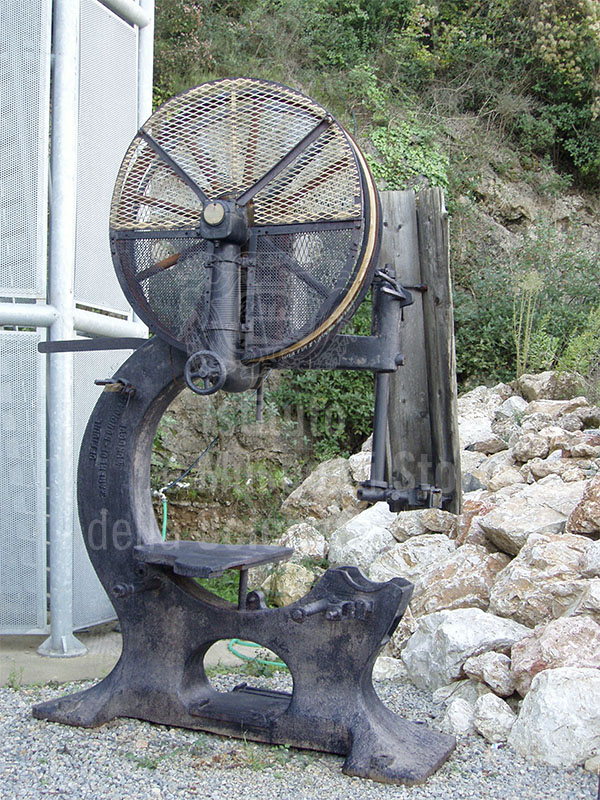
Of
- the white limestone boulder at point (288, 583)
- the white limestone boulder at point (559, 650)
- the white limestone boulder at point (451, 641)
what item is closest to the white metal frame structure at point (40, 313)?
the white limestone boulder at point (288, 583)

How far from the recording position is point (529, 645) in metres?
3.26

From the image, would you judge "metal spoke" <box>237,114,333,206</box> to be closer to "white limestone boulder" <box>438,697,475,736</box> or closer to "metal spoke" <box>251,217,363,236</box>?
"metal spoke" <box>251,217,363,236</box>

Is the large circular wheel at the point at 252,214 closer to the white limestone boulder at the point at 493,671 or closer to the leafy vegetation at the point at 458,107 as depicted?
the white limestone boulder at the point at 493,671

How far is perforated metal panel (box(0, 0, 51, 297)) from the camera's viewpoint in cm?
424

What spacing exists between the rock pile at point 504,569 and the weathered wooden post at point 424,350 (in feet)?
2.33

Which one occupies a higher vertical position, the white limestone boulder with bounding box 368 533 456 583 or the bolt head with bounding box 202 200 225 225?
the bolt head with bounding box 202 200 225 225

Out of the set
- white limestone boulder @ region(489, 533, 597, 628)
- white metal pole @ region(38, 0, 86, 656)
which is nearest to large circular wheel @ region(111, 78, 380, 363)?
white metal pole @ region(38, 0, 86, 656)

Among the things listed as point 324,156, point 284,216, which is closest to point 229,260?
point 284,216

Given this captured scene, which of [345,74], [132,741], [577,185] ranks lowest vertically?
[132,741]

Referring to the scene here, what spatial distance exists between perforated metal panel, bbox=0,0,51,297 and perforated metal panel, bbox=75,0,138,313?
0.20 metres

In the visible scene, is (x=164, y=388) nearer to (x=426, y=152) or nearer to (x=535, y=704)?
(x=535, y=704)

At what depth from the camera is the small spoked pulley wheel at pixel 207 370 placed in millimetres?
2775

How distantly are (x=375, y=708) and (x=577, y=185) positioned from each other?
9.55m

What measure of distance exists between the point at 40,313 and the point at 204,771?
7.90ft
